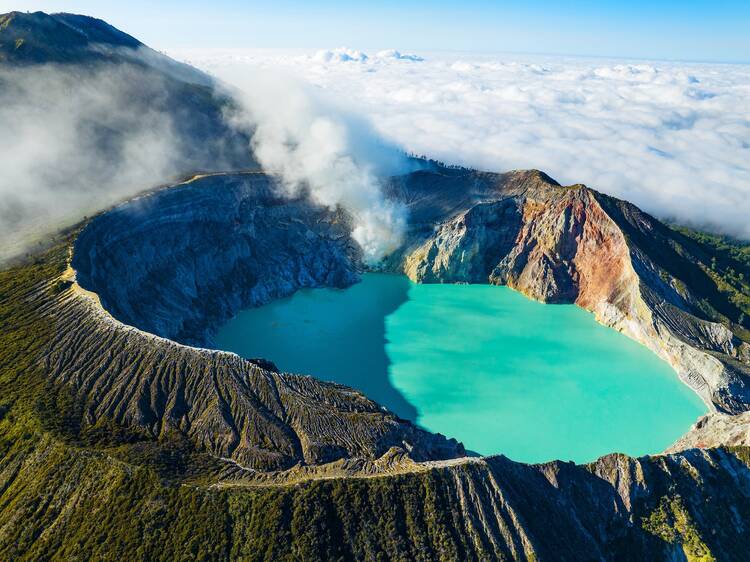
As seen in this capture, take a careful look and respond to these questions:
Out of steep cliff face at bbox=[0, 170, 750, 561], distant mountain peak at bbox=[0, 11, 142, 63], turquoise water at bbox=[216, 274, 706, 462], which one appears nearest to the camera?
steep cliff face at bbox=[0, 170, 750, 561]

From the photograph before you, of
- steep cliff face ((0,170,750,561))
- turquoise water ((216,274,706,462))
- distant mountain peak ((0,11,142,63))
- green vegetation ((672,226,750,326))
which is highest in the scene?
distant mountain peak ((0,11,142,63))

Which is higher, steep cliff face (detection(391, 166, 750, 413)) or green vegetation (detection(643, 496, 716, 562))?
green vegetation (detection(643, 496, 716, 562))

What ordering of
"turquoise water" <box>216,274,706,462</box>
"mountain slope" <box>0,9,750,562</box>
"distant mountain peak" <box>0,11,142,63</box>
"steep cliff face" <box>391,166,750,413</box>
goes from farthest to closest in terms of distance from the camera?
"distant mountain peak" <box>0,11,142,63</box> < "steep cliff face" <box>391,166,750,413</box> < "turquoise water" <box>216,274,706,462</box> < "mountain slope" <box>0,9,750,562</box>

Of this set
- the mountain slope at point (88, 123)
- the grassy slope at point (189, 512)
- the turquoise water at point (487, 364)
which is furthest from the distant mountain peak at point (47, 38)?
the grassy slope at point (189, 512)

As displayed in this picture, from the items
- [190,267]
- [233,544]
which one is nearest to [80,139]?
[190,267]

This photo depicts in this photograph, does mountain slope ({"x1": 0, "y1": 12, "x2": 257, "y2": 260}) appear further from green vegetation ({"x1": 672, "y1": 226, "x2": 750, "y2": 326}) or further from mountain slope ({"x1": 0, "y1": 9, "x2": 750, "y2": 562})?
green vegetation ({"x1": 672, "y1": 226, "x2": 750, "y2": 326})

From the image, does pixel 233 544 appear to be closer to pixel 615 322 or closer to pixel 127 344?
pixel 127 344

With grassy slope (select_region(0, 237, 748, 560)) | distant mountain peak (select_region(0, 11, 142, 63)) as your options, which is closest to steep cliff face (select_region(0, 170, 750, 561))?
grassy slope (select_region(0, 237, 748, 560))
